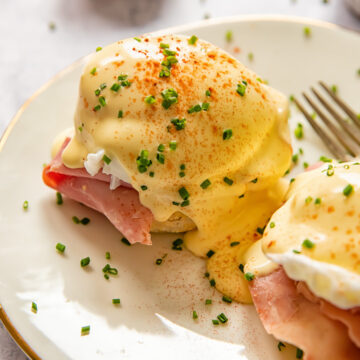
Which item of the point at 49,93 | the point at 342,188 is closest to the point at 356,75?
the point at 342,188

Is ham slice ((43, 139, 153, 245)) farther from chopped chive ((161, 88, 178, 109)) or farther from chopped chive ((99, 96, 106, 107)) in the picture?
chopped chive ((161, 88, 178, 109))

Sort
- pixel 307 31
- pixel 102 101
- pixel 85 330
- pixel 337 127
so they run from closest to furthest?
pixel 85 330, pixel 102 101, pixel 337 127, pixel 307 31

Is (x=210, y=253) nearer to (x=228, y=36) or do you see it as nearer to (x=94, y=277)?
(x=94, y=277)

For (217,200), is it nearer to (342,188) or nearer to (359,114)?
(342,188)

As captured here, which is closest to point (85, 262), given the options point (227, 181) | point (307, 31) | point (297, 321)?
point (227, 181)

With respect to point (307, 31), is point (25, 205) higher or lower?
lower
